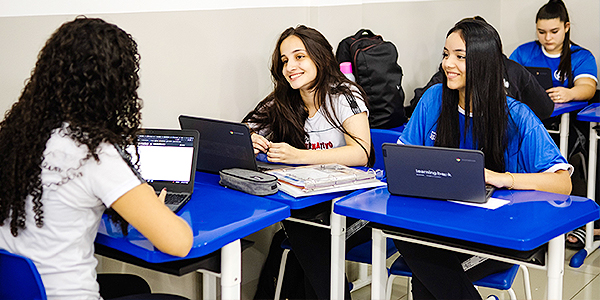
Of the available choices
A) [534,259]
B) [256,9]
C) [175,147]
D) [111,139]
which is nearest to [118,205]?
[111,139]

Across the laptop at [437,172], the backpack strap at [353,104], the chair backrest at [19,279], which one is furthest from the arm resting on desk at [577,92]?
the chair backrest at [19,279]

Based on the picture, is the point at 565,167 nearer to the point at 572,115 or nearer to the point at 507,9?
the point at 572,115

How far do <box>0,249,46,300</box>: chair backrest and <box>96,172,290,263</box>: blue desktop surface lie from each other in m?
0.25

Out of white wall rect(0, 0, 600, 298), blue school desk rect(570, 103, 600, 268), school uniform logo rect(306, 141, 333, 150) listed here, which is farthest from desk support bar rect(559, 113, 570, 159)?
school uniform logo rect(306, 141, 333, 150)

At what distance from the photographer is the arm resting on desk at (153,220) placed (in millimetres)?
1412

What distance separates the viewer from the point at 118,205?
1.41m

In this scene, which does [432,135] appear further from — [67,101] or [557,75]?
[557,75]

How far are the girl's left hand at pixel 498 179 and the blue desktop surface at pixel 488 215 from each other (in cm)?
2

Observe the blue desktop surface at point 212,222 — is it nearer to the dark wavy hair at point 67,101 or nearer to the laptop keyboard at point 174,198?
the laptop keyboard at point 174,198

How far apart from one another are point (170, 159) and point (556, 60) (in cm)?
308

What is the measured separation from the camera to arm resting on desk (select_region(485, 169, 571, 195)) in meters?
2.01

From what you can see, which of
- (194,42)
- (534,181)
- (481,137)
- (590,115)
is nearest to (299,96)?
(194,42)

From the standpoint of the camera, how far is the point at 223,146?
2.27 metres

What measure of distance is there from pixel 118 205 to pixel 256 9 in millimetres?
1729
